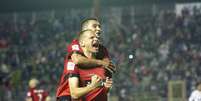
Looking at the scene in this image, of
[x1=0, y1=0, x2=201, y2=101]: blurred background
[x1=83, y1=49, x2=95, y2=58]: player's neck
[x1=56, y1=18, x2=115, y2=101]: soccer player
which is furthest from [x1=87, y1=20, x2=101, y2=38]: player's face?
[x1=0, y1=0, x2=201, y2=101]: blurred background

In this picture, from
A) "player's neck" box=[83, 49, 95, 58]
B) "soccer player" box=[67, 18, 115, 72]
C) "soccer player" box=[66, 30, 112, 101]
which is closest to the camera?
"soccer player" box=[66, 30, 112, 101]

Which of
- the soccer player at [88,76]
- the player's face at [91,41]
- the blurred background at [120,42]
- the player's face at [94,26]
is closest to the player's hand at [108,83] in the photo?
the soccer player at [88,76]

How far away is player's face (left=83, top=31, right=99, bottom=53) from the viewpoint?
15.4 ft

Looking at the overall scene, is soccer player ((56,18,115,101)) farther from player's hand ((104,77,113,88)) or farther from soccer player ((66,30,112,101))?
player's hand ((104,77,113,88))

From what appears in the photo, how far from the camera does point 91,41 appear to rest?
4.71 m

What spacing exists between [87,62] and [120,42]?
22.1 meters

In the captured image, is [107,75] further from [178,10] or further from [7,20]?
Answer: [7,20]

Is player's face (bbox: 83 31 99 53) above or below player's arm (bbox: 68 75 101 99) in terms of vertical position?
above

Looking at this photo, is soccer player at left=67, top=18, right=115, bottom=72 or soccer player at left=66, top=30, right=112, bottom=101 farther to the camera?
soccer player at left=67, top=18, right=115, bottom=72

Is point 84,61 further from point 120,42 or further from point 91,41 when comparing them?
point 120,42

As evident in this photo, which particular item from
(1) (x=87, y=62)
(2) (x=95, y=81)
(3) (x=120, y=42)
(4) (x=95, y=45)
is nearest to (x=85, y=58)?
(1) (x=87, y=62)

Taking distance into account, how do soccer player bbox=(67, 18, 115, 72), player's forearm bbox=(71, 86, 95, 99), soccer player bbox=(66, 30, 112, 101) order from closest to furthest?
player's forearm bbox=(71, 86, 95, 99) < soccer player bbox=(66, 30, 112, 101) < soccer player bbox=(67, 18, 115, 72)

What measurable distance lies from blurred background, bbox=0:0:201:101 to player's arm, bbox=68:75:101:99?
16738 millimetres

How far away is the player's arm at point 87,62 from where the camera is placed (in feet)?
15.4
